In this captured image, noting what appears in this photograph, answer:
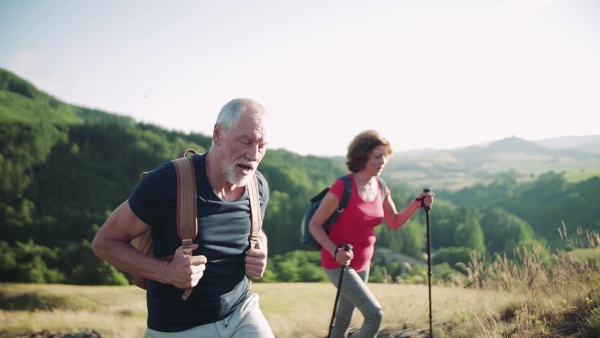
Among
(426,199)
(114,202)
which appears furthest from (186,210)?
(114,202)

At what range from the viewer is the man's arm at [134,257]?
2.09 metres

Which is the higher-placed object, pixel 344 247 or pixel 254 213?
pixel 254 213

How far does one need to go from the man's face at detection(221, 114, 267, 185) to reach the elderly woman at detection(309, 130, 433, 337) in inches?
57.8

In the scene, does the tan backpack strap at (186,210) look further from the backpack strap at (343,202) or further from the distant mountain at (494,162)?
the distant mountain at (494,162)

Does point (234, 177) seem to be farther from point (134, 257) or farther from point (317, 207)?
point (317, 207)

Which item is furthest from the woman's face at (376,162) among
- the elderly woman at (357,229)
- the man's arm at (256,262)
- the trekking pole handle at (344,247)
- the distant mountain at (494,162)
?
the distant mountain at (494,162)

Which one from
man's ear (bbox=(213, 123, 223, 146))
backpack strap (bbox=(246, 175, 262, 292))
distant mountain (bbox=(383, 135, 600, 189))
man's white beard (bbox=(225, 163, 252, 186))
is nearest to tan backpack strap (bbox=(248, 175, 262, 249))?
backpack strap (bbox=(246, 175, 262, 292))

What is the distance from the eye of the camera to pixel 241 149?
2352mm

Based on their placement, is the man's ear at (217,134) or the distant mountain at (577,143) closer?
the man's ear at (217,134)

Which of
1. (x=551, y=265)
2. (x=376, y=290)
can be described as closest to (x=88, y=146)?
(x=376, y=290)

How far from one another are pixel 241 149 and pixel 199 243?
50 cm

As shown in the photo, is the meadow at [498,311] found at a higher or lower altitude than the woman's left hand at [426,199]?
lower

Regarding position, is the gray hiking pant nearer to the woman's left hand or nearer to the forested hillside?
the woman's left hand

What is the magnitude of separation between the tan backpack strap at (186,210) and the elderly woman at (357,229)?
5.39 ft
